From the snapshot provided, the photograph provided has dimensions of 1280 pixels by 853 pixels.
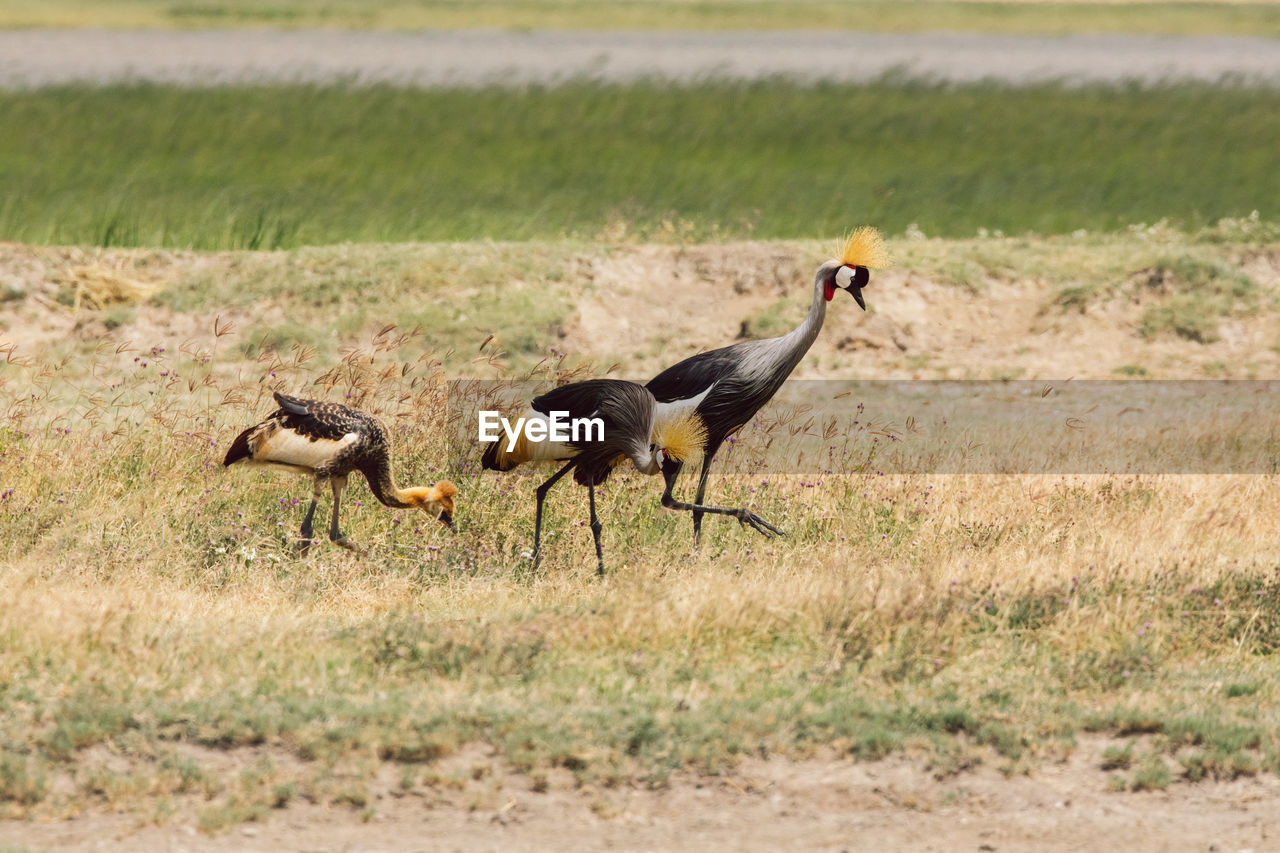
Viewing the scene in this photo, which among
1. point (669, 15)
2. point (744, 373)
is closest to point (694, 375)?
point (744, 373)

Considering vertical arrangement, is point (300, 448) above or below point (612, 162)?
below

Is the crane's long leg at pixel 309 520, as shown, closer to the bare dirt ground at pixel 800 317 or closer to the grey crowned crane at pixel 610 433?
the grey crowned crane at pixel 610 433

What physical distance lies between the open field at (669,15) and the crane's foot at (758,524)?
41.0 m

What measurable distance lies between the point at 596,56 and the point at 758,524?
29151 mm

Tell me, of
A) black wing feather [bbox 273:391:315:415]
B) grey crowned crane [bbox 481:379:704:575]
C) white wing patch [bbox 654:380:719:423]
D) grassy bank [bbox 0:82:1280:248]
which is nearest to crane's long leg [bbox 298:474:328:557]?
black wing feather [bbox 273:391:315:415]

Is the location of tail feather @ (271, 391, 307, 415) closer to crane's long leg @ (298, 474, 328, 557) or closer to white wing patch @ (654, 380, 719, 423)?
crane's long leg @ (298, 474, 328, 557)

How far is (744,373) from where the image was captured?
8.41 metres

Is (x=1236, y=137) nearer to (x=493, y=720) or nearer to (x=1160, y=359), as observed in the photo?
(x=1160, y=359)

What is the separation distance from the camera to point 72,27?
46.8 meters

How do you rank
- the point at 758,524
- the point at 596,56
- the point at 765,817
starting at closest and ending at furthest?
1. the point at 765,817
2. the point at 758,524
3. the point at 596,56

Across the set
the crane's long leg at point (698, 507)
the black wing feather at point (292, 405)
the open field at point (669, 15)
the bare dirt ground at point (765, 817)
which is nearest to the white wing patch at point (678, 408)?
the crane's long leg at point (698, 507)

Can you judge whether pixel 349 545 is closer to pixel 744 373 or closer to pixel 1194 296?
pixel 744 373

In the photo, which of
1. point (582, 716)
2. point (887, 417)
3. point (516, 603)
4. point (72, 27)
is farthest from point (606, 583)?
point (72, 27)

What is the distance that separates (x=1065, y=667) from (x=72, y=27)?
45.8 m
